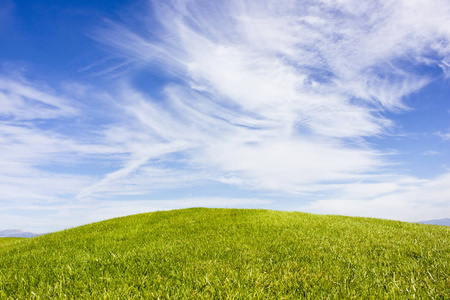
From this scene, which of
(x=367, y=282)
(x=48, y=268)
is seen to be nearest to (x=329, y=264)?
(x=367, y=282)

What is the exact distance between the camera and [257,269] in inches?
248

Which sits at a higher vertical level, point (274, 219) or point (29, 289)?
point (274, 219)

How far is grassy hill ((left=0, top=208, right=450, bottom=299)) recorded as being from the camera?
528 centimetres

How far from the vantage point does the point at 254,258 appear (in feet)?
24.4

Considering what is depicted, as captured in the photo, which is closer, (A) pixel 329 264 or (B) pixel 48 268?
(A) pixel 329 264

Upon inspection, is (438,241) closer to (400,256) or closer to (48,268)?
(400,256)

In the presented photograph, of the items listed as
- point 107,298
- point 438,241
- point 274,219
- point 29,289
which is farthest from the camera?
point 274,219

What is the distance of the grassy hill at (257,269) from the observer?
5.28 metres

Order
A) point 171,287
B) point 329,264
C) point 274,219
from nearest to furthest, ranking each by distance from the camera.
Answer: point 171,287
point 329,264
point 274,219

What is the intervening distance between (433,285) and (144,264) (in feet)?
21.8

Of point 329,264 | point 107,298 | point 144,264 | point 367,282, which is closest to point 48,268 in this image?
point 144,264

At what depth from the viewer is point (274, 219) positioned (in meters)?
14.2

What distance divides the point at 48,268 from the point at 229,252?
5.36 m

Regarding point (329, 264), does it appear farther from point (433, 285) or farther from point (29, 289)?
point (29, 289)
